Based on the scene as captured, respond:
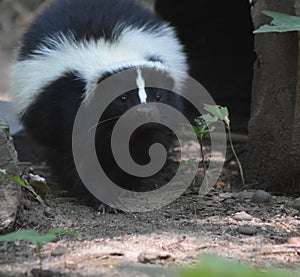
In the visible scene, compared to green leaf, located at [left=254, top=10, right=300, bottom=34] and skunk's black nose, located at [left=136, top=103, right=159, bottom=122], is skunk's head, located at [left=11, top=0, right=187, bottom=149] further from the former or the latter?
green leaf, located at [left=254, top=10, right=300, bottom=34]

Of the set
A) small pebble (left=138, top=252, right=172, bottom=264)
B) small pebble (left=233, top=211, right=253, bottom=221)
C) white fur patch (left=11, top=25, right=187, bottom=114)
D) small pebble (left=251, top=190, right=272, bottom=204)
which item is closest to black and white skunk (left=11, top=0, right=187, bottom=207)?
white fur patch (left=11, top=25, right=187, bottom=114)

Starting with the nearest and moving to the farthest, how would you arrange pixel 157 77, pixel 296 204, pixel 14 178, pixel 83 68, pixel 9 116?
pixel 14 178 → pixel 296 204 → pixel 157 77 → pixel 83 68 → pixel 9 116

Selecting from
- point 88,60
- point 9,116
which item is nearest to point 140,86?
point 88,60

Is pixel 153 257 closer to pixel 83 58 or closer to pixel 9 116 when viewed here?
pixel 83 58

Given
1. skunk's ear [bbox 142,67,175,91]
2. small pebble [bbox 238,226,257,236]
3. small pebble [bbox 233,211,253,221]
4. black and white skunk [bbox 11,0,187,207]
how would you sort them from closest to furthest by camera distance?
small pebble [bbox 238,226,257,236] < small pebble [bbox 233,211,253,221] < skunk's ear [bbox 142,67,175,91] < black and white skunk [bbox 11,0,187,207]

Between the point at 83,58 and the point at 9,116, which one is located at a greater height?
the point at 83,58

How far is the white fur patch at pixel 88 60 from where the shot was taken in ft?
16.2

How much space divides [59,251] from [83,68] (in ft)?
6.31

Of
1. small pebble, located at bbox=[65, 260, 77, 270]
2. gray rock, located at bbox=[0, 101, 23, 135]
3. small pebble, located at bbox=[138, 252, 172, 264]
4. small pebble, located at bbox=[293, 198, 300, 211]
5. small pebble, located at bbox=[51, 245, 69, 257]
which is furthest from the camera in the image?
gray rock, located at bbox=[0, 101, 23, 135]

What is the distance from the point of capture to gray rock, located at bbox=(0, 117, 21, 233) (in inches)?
144

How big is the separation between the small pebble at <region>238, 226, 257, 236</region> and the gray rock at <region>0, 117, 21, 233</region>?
3.92 ft

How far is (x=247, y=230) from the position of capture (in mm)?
3797

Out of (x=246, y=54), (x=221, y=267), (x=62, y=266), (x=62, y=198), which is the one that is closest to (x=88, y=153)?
(x=62, y=198)

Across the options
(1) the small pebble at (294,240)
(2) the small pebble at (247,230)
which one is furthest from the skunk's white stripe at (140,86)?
(1) the small pebble at (294,240)
